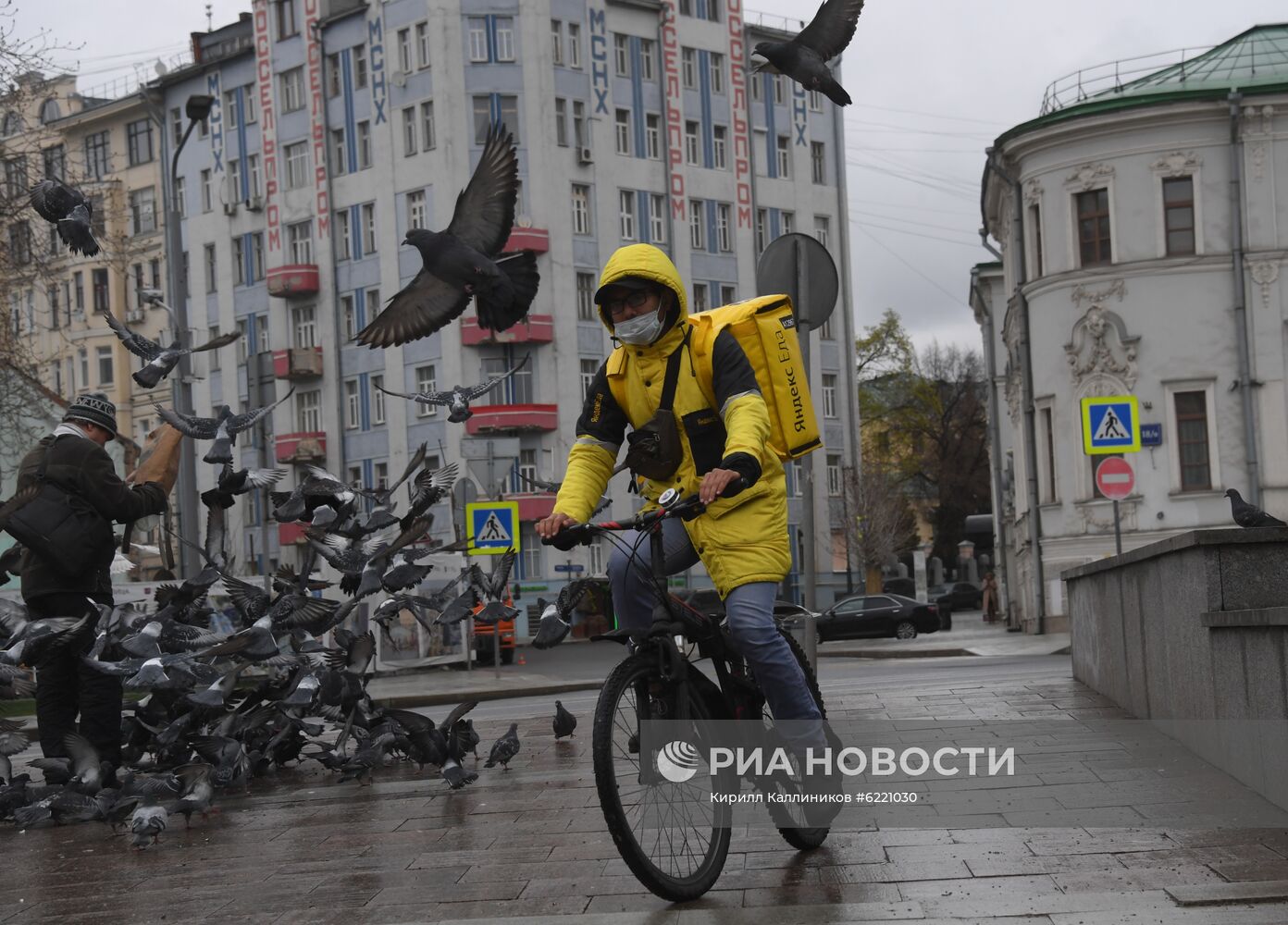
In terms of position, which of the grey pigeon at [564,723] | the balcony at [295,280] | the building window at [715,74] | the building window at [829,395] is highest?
the building window at [715,74]

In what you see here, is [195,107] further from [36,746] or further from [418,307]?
[418,307]

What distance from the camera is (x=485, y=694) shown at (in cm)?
2155

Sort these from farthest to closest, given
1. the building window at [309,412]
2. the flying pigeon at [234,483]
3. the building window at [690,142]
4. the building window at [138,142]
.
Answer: the building window at [138,142], the building window at [309,412], the building window at [690,142], the flying pigeon at [234,483]

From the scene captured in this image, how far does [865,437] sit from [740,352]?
8942 cm

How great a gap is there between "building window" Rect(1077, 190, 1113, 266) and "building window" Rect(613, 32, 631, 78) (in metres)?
27.1

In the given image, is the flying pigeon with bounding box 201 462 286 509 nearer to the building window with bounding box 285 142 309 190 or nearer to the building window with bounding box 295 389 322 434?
the building window with bounding box 295 389 322 434

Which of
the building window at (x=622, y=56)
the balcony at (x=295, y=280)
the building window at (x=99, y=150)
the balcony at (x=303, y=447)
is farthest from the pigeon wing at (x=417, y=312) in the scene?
the building window at (x=99, y=150)

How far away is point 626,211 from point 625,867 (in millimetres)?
60264

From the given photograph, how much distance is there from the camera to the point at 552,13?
64125 millimetres

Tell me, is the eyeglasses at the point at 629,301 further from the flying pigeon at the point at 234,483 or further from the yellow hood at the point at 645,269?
the flying pigeon at the point at 234,483

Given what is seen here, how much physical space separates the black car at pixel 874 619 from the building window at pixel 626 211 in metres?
22.4

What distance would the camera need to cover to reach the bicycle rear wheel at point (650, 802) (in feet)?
17.4

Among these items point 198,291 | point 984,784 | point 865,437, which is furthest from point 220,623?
point 865,437

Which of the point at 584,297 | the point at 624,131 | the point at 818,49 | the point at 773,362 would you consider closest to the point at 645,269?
the point at 773,362
